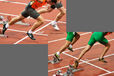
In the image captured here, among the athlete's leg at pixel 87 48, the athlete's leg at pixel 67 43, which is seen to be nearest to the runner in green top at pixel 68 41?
the athlete's leg at pixel 67 43

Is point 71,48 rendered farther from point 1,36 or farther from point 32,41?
point 1,36

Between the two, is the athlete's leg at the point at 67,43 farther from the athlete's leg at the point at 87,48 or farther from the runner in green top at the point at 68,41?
the athlete's leg at the point at 87,48

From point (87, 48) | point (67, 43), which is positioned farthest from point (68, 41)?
point (87, 48)

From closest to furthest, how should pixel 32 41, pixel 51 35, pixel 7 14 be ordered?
pixel 32 41
pixel 51 35
pixel 7 14

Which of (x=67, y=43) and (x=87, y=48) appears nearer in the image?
(x=87, y=48)

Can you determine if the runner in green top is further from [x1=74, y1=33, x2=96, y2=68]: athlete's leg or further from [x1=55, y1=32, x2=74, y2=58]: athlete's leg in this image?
[x1=74, y1=33, x2=96, y2=68]: athlete's leg

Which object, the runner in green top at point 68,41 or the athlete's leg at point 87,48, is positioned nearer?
the athlete's leg at point 87,48

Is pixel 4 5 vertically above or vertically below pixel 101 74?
above

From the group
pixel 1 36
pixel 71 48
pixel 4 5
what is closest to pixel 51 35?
pixel 71 48

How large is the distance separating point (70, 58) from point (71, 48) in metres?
0.30

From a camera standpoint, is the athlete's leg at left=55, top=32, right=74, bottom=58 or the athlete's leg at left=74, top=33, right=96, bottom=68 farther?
the athlete's leg at left=55, top=32, right=74, bottom=58

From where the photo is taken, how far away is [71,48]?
902cm

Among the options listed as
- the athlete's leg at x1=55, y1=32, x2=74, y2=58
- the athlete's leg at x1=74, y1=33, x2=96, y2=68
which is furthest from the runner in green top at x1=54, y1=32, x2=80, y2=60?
the athlete's leg at x1=74, y1=33, x2=96, y2=68

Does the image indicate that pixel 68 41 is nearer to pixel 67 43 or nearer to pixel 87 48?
pixel 67 43
